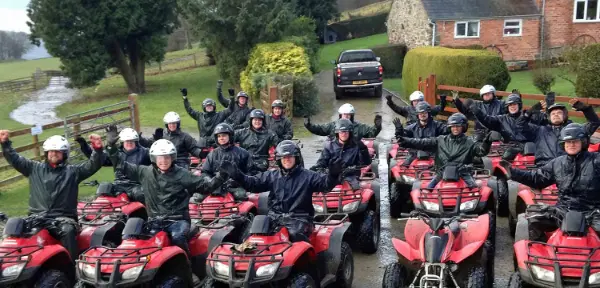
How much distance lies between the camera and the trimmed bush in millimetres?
23797

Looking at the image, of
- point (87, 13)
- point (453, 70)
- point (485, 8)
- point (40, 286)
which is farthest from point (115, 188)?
point (485, 8)

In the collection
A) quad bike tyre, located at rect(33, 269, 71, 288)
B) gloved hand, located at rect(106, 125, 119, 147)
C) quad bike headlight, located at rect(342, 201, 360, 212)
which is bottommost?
quad bike tyre, located at rect(33, 269, 71, 288)

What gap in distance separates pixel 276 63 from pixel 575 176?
17755 millimetres

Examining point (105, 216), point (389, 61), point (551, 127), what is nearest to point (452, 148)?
point (551, 127)

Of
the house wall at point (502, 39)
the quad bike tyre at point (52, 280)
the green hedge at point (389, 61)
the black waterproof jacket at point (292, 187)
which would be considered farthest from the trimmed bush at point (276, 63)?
the quad bike tyre at point (52, 280)

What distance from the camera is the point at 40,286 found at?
7199 millimetres

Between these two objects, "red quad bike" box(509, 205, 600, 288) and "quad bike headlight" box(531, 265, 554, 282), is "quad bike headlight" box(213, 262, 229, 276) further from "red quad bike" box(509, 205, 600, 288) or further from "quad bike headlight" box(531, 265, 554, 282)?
"quad bike headlight" box(531, 265, 554, 282)

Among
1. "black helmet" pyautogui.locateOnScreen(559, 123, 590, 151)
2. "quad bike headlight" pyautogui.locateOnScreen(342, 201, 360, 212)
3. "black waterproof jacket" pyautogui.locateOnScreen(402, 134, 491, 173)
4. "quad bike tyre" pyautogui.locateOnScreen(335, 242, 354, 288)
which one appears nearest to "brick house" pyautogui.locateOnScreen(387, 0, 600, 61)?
"black waterproof jacket" pyautogui.locateOnScreen(402, 134, 491, 173)

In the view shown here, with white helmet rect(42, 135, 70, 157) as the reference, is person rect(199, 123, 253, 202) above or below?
below

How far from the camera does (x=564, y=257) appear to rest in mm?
6379

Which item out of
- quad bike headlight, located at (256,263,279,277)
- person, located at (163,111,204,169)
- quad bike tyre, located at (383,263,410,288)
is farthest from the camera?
person, located at (163,111,204,169)

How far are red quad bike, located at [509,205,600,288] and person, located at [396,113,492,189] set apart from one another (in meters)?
2.75

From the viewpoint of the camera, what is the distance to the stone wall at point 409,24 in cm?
3300

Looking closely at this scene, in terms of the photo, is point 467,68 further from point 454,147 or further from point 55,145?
point 55,145
